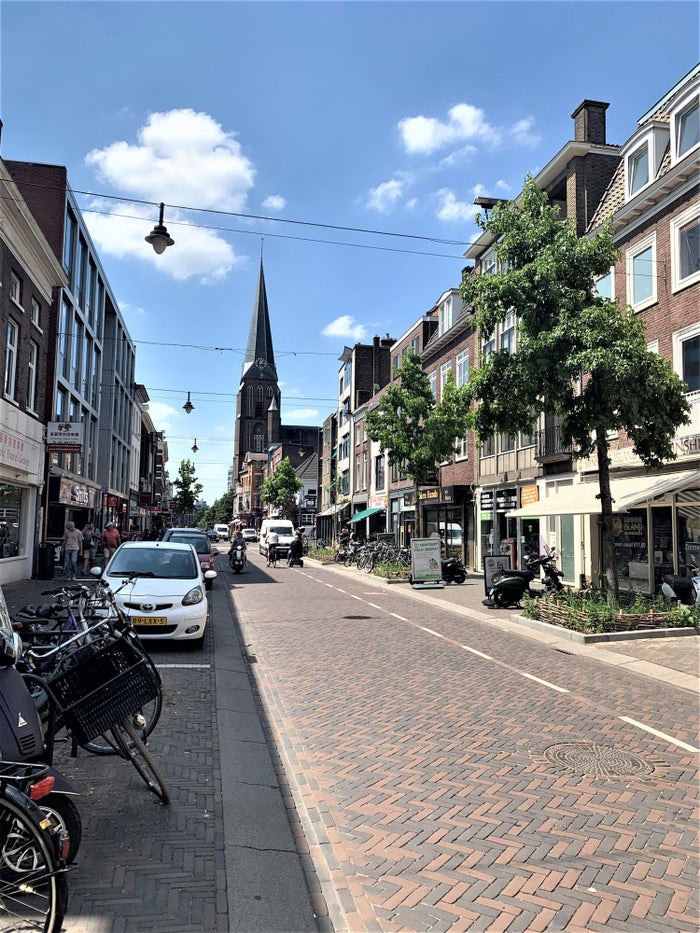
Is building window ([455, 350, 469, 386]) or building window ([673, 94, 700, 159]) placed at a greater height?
building window ([673, 94, 700, 159])

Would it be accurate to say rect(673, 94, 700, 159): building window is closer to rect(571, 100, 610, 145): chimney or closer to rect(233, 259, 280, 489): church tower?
rect(571, 100, 610, 145): chimney

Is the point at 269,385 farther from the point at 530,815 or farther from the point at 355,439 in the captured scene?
the point at 530,815

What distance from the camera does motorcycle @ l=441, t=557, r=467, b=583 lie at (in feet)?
73.4

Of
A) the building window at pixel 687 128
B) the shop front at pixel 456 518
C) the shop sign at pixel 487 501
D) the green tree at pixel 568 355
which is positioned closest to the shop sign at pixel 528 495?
the shop sign at pixel 487 501

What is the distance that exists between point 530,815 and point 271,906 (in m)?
1.86

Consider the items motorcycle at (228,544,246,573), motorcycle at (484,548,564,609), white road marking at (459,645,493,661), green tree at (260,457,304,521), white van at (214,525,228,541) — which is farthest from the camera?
white van at (214,525,228,541)

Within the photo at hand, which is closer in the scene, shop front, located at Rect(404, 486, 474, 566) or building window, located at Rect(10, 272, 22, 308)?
building window, located at Rect(10, 272, 22, 308)

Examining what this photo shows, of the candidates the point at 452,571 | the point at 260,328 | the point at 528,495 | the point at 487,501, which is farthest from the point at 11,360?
the point at 260,328

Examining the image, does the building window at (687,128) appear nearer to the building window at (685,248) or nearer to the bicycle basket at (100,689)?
the building window at (685,248)

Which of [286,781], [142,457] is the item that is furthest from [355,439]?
[286,781]

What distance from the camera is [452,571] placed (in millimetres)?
22406

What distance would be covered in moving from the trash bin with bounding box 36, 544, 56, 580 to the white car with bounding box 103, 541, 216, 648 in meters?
10.6

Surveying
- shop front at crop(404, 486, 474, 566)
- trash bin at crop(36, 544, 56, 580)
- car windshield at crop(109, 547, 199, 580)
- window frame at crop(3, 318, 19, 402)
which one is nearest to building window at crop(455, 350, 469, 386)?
shop front at crop(404, 486, 474, 566)

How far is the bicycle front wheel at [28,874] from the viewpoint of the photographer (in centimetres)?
272
